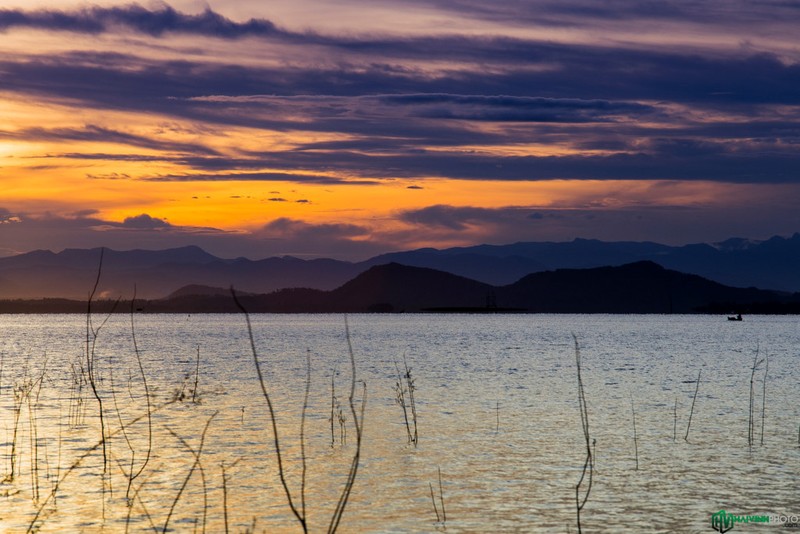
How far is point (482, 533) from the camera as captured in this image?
21078 millimetres

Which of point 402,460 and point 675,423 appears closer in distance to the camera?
point 402,460

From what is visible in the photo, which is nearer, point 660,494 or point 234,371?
point 660,494

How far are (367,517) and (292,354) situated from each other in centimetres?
7992

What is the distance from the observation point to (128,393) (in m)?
52.1

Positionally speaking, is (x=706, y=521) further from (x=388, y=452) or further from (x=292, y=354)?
(x=292, y=354)

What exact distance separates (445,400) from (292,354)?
54.6 meters

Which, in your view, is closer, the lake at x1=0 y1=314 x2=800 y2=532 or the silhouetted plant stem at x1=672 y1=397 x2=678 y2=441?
the lake at x1=0 y1=314 x2=800 y2=532

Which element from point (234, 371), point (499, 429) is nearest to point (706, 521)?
point (499, 429)

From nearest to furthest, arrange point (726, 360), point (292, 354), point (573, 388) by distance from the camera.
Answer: point (573, 388) < point (726, 360) < point (292, 354)

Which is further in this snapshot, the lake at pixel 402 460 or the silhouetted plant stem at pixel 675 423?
the silhouetted plant stem at pixel 675 423

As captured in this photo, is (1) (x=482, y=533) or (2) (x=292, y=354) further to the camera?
(2) (x=292, y=354)

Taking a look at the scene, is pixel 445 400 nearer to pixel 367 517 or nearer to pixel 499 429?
pixel 499 429

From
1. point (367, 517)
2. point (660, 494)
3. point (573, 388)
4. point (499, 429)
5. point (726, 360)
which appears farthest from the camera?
point (726, 360)

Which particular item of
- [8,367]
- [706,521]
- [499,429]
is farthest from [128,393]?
[706,521]
